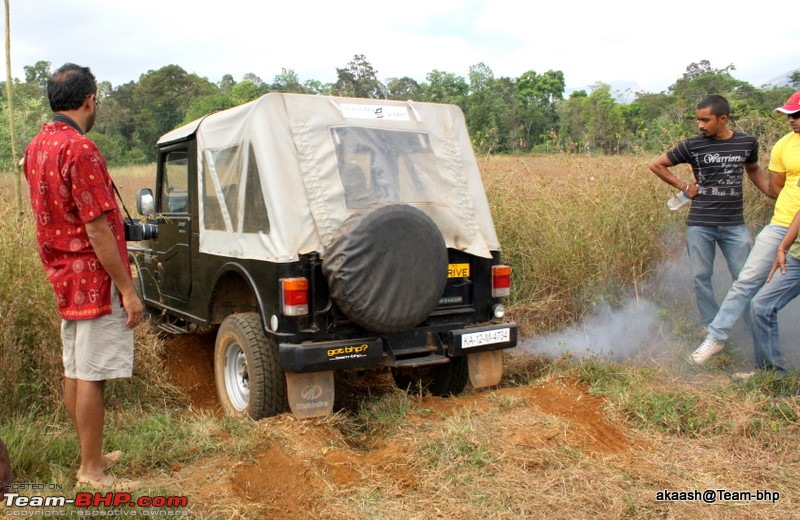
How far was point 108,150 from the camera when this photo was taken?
100ft

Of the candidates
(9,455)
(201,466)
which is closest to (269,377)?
(201,466)

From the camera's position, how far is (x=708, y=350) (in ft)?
16.1

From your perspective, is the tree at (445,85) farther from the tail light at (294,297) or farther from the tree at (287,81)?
the tail light at (294,297)

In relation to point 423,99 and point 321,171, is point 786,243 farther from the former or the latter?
point 423,99

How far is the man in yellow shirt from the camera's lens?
4.66 m

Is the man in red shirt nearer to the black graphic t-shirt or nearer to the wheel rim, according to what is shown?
the wheel rim

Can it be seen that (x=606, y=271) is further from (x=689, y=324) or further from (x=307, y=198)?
(x=307, y=198)

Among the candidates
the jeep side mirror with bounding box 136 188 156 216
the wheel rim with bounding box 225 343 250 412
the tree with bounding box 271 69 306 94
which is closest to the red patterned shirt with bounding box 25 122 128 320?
the wheel rim with bounding box 225 343 250 412

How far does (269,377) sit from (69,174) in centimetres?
171

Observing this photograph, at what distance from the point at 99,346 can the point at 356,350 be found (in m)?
1.43

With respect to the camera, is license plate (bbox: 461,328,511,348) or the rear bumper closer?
the rear bumper

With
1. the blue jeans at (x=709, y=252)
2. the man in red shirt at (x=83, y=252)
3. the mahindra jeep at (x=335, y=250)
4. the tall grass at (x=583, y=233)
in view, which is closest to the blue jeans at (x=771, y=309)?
the blue jeans at (x=709, y=252)

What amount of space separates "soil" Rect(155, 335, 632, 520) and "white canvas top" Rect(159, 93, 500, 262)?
105cm

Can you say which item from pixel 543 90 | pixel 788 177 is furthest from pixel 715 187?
pixel 543 90
